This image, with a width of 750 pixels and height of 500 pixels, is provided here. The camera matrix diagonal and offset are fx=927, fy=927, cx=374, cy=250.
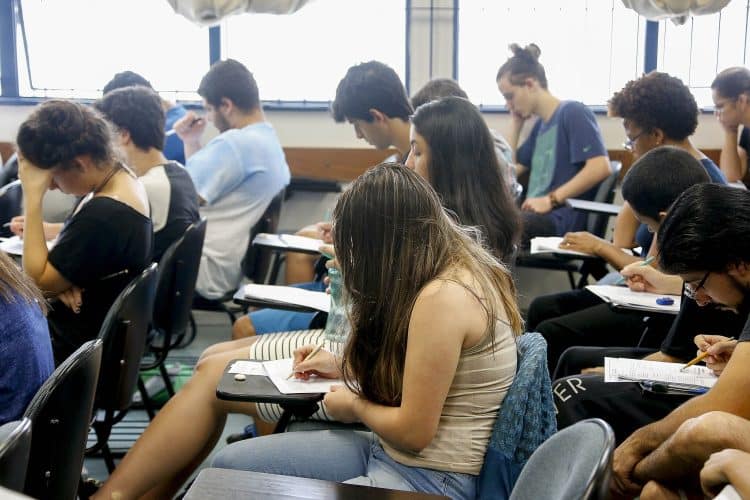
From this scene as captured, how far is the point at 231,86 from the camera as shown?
13.2 ft

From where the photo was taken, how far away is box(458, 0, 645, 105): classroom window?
4879 millimetres

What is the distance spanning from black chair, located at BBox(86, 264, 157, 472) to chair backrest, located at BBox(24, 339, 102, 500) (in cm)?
60

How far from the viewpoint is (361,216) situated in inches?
65.8

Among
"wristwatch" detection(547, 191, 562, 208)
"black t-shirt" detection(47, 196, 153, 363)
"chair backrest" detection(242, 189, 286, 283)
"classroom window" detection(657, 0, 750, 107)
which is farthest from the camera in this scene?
"classroom window" detection(657, 0, 750, 107)

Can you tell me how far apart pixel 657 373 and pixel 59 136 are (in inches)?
68.6

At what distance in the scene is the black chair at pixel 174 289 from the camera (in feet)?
9.57

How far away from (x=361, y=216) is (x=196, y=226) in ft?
4.73

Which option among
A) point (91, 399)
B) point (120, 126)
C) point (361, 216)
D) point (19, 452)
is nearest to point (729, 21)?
point (120, 126)

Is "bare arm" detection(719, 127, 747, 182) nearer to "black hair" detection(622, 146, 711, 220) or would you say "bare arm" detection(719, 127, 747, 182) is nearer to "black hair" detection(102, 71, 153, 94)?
"black hair" detection(622, 146, 711, 220)

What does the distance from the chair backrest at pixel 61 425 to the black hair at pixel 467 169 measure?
1.10 meters

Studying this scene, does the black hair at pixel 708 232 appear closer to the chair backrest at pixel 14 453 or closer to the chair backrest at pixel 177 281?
the chair backrest at pixel 14 453

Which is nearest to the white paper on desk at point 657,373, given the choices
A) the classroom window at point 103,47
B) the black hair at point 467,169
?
the black hair at point 467,169

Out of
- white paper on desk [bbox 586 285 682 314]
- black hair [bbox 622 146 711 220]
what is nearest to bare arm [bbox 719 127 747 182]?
black hair [bbox 622 146 711 220]

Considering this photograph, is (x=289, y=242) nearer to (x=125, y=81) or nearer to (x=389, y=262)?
(x=125, y=81)
